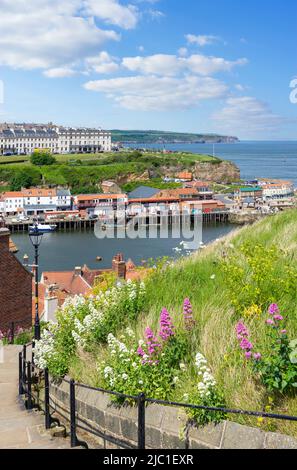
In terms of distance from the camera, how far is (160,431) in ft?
15.0

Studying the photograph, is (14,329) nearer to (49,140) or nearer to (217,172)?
(217,172)

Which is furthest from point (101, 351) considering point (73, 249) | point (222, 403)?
point (73, 249)

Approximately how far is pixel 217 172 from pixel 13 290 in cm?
13788

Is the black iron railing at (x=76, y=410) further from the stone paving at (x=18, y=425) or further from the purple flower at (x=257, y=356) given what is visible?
the purple flower at (x=257, y=356)

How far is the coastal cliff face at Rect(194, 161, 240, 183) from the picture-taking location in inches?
5832

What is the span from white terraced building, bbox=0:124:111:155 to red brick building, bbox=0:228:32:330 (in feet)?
537

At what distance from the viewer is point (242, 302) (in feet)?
19.1

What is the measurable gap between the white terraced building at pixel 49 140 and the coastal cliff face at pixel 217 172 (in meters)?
56.9

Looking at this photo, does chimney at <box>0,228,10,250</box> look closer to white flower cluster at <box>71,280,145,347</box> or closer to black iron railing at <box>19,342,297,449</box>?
black iron railing at <box>19,342,297,449</box>

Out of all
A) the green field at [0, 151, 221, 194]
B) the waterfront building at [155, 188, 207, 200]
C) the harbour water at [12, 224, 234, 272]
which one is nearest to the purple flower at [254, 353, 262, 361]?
the harbour water at [12, 224, 234, 272]

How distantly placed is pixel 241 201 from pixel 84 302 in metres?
100

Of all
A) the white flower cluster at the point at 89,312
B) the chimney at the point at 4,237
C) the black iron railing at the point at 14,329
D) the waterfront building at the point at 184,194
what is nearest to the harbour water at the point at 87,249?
the waterfront building at the point at 184,194

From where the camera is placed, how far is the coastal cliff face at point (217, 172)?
486ft

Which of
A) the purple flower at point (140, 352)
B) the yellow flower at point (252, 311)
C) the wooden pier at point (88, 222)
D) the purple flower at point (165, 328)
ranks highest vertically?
the yellow flower at point (252, 311)
